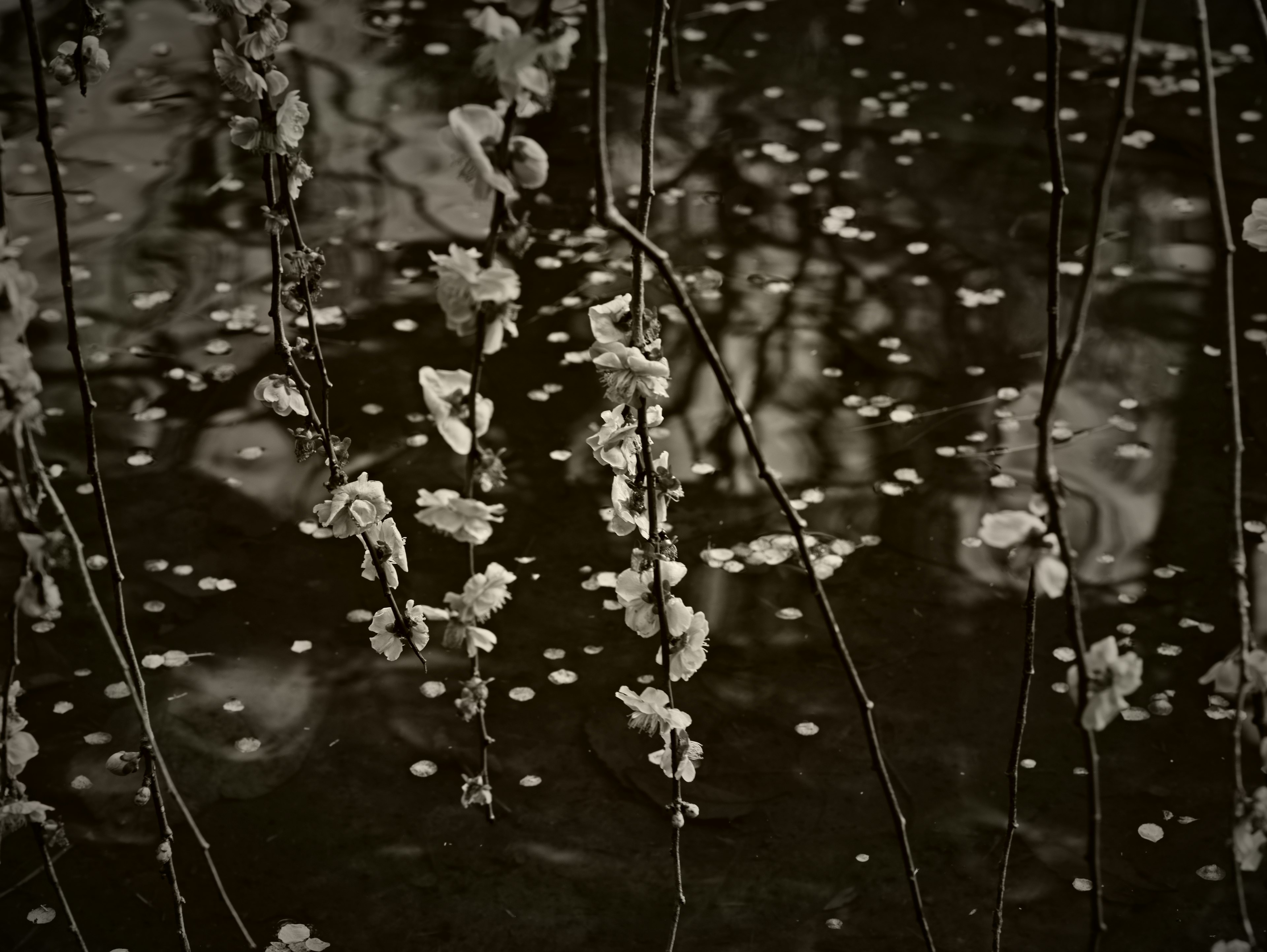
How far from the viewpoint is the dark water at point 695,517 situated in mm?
2021

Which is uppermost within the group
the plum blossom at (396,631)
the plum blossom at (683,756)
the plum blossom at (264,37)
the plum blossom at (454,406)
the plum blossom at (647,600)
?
the plum blossom at (264,37)

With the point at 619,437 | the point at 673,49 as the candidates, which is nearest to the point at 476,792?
the point at 619,437

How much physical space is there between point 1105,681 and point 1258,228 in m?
0.43

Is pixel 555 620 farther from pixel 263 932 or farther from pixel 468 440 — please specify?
pixel 468 440

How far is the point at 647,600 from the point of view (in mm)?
1088

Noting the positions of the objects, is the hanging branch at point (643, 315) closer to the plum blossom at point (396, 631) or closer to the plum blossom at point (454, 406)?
the plum blossom at point (454, 406)

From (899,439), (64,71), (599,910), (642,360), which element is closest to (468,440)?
(642,360)

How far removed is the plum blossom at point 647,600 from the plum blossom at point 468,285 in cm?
34

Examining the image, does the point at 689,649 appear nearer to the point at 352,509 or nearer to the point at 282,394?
the point at 352,509

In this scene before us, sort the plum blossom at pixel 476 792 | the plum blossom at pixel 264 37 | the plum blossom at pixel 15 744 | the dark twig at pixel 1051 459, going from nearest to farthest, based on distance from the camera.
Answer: the dark twig at pixel 1051 459, the plum blossom at pixel 264 37, the plum blossom at pixel 15 744, the plum blossom at pixel 476 792

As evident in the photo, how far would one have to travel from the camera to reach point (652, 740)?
7.57 ft

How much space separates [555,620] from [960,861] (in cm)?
92

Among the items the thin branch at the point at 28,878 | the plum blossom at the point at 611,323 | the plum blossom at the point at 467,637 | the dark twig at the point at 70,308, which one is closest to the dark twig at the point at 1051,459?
the plum blossom at the point at 611,323

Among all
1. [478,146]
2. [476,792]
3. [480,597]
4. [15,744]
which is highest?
[478,146]
